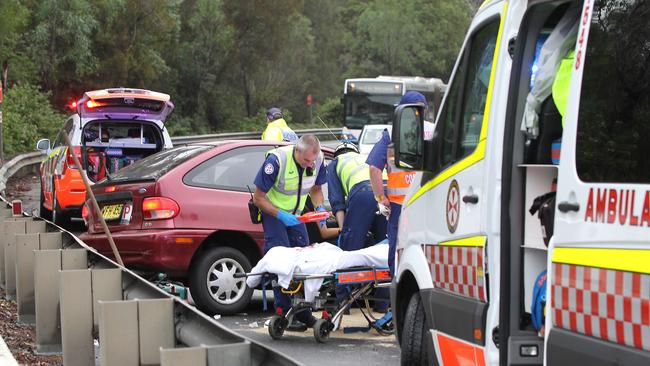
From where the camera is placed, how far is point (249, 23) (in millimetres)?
64875

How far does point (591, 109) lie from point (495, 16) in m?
1.21

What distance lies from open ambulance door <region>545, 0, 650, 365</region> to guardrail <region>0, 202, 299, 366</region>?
1193 millimetres

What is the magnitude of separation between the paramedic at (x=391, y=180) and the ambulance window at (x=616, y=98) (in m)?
4.51

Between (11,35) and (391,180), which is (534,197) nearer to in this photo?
(391,180)

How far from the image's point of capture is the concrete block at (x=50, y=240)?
960cm

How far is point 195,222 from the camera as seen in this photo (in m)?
10.8

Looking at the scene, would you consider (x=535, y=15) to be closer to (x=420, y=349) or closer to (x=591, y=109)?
(x=591, y=109)

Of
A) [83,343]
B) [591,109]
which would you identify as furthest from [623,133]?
[83,343]

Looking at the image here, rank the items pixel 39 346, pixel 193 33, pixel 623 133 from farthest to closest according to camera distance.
Result: pixel 193 33
pixel 39 346
pixel 623 133

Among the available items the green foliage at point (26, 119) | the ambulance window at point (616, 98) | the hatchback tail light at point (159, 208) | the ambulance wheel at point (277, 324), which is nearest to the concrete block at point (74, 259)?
the ambulance wheel at point (277, 324)

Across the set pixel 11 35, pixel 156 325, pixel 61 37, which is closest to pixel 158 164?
pixel 156 325

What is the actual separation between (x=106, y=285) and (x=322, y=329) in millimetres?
2473

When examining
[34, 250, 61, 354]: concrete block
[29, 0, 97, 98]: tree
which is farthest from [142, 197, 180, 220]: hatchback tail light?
[29, 0, 97, 98]: tree

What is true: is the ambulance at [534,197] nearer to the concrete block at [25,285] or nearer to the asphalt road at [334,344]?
the asphalt road at [334,344]
